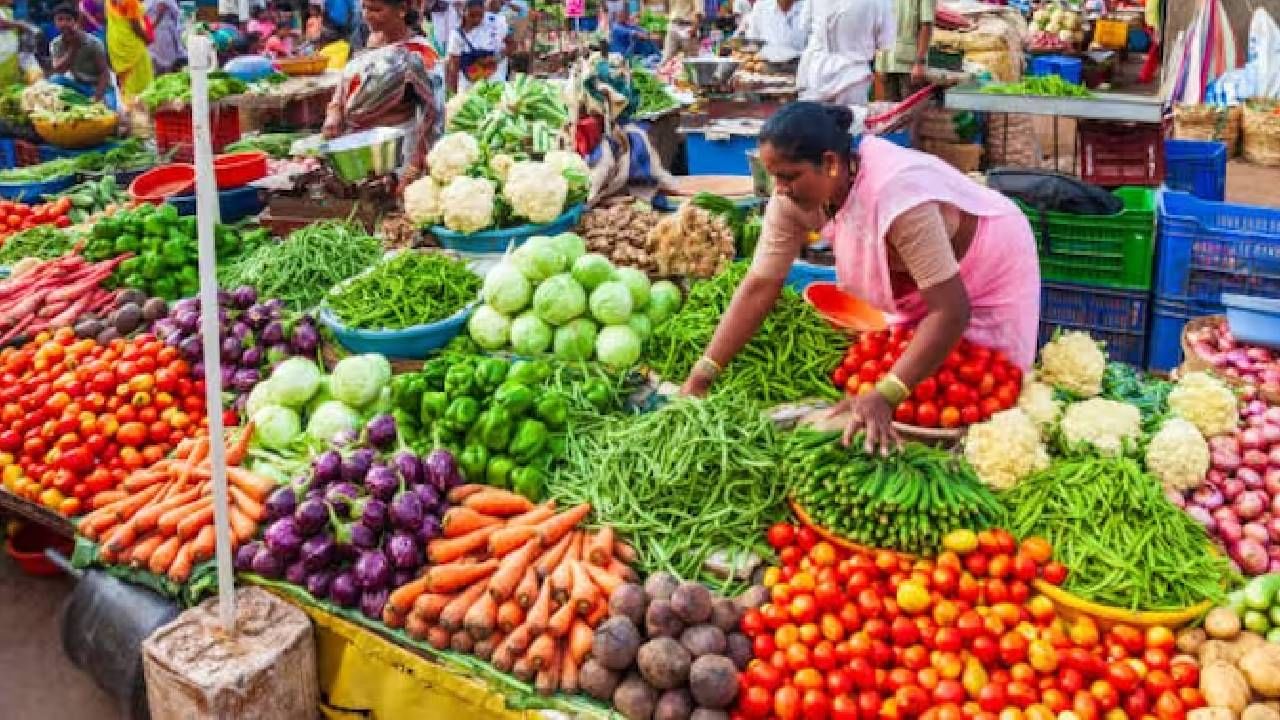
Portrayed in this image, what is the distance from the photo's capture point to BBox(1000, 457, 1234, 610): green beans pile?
274 centimetres

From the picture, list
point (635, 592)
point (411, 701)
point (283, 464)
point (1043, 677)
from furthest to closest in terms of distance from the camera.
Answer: point (283, 464) < point (411, 701) < point (635, 592) < point (1043, 677)

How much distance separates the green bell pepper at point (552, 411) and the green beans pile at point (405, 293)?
3.08 ft

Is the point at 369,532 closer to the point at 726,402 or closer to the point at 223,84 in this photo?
the point at 726,402

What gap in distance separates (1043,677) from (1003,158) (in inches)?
291

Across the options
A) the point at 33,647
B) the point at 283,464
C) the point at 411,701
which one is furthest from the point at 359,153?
the point at 411,701

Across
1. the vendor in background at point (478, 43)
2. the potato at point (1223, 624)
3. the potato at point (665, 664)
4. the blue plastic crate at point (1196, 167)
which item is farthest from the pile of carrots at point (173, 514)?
the vendor in background at point (478, 43)

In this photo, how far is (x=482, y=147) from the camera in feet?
17.8

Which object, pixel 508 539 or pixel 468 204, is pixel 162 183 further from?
pixel 508 539

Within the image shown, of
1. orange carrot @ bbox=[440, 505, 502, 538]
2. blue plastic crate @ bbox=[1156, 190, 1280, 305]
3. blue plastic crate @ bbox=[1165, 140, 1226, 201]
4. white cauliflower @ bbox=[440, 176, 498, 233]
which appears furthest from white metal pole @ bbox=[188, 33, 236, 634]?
blue plastic crate @ bbox=[1165, 140, 1226, 201]

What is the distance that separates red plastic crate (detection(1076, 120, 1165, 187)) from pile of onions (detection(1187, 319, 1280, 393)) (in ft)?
7.10

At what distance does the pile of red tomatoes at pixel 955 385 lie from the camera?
3.29m

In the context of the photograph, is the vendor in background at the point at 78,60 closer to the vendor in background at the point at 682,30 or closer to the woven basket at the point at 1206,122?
A: the vendor in background at the point at 682,30

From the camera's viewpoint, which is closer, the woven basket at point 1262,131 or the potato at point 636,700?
the potato at point 636,700

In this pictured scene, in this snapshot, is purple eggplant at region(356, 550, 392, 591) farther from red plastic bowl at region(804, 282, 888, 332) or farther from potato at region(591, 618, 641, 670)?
red plastic bowl at region(804, 282, 888, 332)
